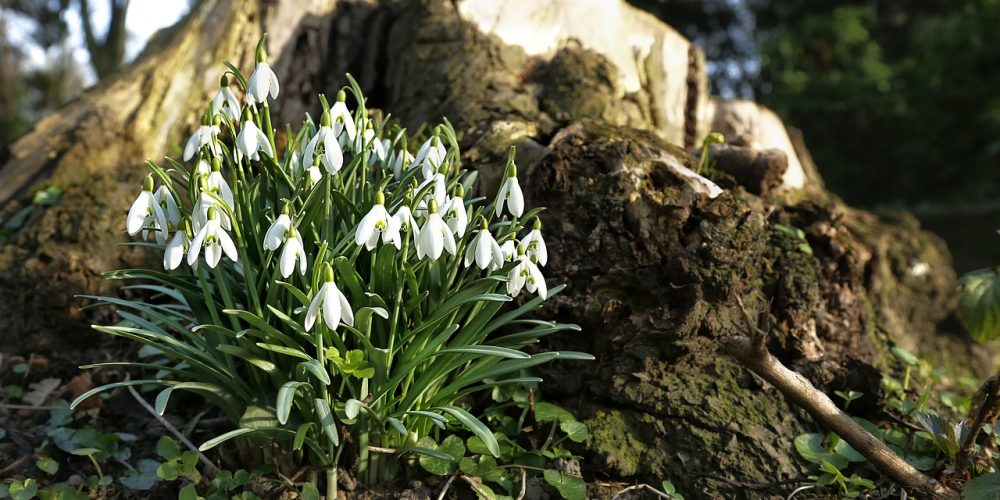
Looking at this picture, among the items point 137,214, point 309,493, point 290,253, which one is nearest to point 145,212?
point 137,214

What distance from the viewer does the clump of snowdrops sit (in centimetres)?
180

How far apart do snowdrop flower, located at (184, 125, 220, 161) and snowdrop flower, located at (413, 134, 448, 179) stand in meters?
0.53

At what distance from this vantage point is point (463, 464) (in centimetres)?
207

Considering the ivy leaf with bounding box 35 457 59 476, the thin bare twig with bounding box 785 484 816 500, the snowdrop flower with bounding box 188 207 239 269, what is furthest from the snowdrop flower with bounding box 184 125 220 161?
the thin bare twig with bounding box 785 484 816 500

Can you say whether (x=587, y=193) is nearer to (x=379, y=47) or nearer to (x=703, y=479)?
(x=703, y=479)

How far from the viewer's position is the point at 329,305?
5.33 feet

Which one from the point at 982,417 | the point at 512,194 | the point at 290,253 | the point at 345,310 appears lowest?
the point at 982,417

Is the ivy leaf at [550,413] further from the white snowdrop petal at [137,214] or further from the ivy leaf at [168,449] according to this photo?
the white snowdrop petal at [137,214]

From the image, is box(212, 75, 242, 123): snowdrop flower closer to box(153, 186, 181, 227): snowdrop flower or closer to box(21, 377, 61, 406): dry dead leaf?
box(153, 186, 181, 227): snowdrop flower

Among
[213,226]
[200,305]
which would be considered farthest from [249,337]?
[213,226]

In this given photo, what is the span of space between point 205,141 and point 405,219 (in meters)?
0.53

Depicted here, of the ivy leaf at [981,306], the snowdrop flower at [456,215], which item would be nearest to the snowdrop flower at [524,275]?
the snowdrop flower at [456,215]

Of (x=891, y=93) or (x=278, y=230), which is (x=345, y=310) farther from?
→ (x=891, y=93)

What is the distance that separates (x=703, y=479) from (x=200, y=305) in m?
1.47
